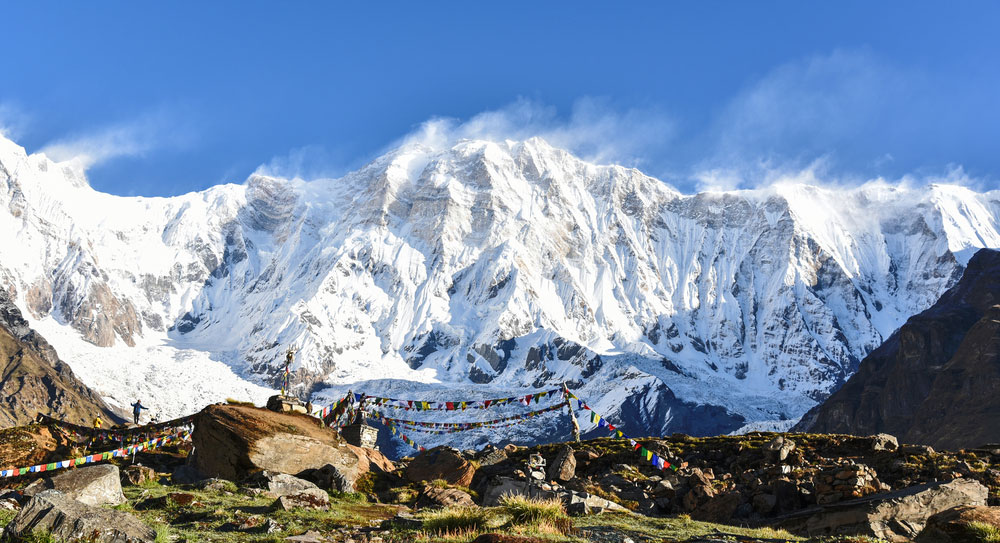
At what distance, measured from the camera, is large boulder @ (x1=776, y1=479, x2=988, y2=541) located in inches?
653

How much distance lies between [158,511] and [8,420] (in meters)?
174

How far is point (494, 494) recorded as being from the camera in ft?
71.1

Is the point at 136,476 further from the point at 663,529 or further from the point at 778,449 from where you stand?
the point at 778,449

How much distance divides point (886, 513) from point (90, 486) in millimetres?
A: 17528

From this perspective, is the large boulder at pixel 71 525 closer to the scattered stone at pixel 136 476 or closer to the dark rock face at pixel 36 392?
the scattered stone at pixel 136 476

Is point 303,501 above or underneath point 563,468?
underneath

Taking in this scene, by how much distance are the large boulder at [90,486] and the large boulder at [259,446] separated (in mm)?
5851

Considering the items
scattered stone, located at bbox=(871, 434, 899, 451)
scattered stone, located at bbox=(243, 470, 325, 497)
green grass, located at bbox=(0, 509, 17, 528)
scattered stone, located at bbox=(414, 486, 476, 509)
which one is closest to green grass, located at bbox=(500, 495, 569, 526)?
scattered stone, located at bbox=(414, 486, 476, 509)

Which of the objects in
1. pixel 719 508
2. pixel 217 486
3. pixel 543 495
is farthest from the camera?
pixel 719 508

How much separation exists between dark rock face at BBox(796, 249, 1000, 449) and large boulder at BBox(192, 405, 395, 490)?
111 meters

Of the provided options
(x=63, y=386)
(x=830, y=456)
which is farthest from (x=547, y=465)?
(x=63, y=386)

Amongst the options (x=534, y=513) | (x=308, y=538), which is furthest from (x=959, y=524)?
(x=308, y=538)

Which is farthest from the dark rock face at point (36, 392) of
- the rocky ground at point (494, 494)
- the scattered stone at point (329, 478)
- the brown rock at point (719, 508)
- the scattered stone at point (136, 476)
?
the brown rock at point (719, 508)

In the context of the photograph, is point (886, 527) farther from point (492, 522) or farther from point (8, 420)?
point (8, 420)
